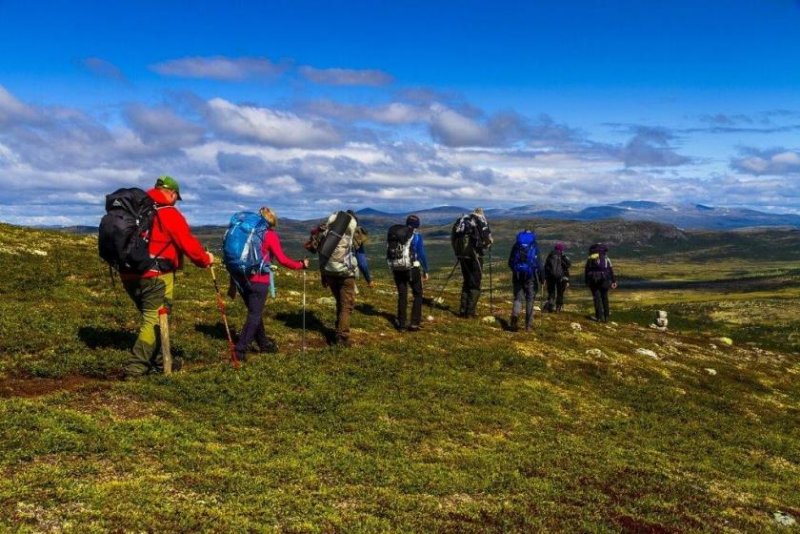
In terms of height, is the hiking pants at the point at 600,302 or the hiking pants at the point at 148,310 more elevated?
the hiking pants at the point at 148,310

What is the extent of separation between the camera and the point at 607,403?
1800cm

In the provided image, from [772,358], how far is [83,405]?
37180mm

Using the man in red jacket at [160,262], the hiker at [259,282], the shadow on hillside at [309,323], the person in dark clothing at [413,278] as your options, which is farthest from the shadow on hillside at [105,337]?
the person in dark clothing at [413,278]

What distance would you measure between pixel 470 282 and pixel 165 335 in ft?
53.8

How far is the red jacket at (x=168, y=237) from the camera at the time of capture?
12977mm

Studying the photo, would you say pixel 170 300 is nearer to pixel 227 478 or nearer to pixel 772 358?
pixel 227 478

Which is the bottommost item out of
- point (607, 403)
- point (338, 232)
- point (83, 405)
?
point (607, 403)

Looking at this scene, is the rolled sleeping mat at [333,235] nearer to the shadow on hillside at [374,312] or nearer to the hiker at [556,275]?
the shadow on hillside at [374,312]

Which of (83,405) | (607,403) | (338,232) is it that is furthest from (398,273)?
(83,405)

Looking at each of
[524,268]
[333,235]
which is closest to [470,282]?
[524,268]

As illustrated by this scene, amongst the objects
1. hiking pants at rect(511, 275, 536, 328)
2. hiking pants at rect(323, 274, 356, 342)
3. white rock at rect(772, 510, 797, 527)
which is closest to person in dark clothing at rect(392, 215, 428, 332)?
hiking pants at rect(323, 274, 356, 342)

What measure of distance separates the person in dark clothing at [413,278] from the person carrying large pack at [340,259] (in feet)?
11.5

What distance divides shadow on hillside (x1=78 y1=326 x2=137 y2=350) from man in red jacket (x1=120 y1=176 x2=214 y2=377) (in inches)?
105

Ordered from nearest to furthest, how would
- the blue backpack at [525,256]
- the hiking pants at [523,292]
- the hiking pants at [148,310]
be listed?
the hiking pants at [148,310], the blue backpack at [525,256], the hiking pants at [523,292]
